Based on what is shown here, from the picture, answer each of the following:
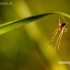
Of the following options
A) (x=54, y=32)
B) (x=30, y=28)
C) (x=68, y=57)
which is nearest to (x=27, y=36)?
(x=30, y=28)

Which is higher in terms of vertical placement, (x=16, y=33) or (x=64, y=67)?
(x=16, y=33)

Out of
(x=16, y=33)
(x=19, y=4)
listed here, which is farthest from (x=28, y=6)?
(x=16, y=33)

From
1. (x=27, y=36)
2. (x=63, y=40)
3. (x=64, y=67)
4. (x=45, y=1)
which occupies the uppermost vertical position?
(x=45, y=1)

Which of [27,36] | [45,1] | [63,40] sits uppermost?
[45,1]

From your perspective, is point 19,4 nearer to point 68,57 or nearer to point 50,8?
point 50,8

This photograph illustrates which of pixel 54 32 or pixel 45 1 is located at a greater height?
pixel 45 1

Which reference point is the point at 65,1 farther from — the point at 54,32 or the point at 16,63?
the point at 16,63
